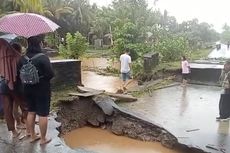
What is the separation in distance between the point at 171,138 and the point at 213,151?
4.44 feet

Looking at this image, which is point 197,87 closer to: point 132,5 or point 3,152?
point 3,152

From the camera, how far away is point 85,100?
9977mm

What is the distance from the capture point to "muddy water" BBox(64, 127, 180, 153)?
8.28 meters

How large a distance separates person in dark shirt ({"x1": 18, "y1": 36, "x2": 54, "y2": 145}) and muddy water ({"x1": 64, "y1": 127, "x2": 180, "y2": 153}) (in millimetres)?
3383

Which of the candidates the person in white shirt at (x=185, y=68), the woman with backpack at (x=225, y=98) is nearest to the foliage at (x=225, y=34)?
the person in white shirt at (x=185, y=68)

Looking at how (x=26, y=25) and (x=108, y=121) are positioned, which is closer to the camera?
(x=26, y=25)

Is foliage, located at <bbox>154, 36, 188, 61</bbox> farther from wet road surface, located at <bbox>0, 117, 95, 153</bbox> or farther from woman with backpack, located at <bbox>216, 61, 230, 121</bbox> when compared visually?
A: wet road surface, located at <bbox>0, 117, 95, 153</bbox>

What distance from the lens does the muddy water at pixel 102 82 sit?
15205 millimetres

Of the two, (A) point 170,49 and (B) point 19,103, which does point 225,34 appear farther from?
(B) point 19,103

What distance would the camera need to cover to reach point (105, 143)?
8.92 meters

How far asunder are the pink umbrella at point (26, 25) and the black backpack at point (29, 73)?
36 centimetres

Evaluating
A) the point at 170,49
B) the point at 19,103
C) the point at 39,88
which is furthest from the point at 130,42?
the point at 39,88

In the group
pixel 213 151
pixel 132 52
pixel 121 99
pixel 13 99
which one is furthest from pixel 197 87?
pixel 13 99

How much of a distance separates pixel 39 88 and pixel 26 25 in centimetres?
95
